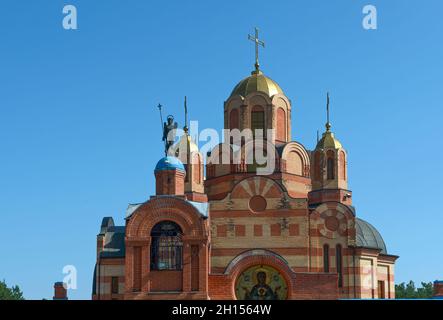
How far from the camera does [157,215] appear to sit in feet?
127

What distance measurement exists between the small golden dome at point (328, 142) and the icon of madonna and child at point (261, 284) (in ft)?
31.4

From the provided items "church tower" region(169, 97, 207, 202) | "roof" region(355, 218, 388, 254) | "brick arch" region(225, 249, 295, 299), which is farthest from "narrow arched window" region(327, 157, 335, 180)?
"brick arch" region(225, 249, 295, 299)

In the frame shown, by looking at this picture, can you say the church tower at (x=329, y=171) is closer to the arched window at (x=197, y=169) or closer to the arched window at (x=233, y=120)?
the arched window at (x=233, y=120)

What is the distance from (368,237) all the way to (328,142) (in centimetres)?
568

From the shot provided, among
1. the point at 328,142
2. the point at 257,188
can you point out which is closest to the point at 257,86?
the point at 328,142

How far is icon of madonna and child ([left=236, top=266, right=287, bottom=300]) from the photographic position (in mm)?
39000

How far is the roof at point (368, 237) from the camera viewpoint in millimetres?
43938

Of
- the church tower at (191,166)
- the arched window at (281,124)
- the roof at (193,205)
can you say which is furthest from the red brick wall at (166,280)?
the arched window at (281,124)

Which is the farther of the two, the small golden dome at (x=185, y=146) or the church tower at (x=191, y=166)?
the small golden dome at (x=185, y=146)

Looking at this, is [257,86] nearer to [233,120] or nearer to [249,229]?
[233,120]
